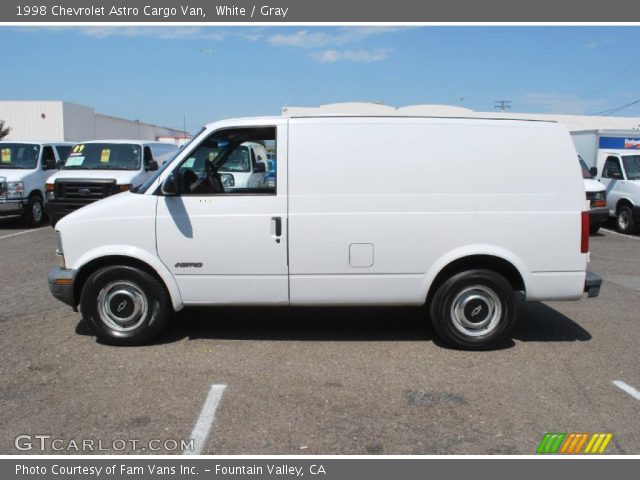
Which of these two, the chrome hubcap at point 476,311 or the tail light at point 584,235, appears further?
the chrome hubcap at point 476,311

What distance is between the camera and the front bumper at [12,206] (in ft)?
44.7

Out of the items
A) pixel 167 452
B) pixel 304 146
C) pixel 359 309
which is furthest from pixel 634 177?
pixel 167 452

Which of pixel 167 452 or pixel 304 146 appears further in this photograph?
pixel 304 146

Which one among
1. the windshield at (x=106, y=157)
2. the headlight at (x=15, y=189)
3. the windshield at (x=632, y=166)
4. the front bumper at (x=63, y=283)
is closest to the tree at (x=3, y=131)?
the headlight at (x=15, y=189)

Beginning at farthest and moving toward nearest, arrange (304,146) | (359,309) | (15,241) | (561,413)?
(15,241), (359,309), (304,146), (561,413)

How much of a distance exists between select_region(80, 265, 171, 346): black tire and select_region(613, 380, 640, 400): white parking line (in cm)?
383

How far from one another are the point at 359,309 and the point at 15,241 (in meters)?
8.42

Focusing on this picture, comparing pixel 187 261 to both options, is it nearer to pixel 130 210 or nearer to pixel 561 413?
pixel 130 210

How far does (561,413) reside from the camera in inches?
163

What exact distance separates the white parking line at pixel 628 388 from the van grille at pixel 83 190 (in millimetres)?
9882

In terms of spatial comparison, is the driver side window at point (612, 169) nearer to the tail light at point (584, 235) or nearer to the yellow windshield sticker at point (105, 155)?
the tail light at point (584, 235)

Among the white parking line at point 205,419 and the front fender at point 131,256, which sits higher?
the front fender at point 131,256

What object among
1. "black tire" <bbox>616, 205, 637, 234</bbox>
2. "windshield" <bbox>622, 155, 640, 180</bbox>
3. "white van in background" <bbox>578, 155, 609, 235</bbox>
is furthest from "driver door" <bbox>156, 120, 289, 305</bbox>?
"windshield" <bbox>622, 155, 640, 180</bbox>
